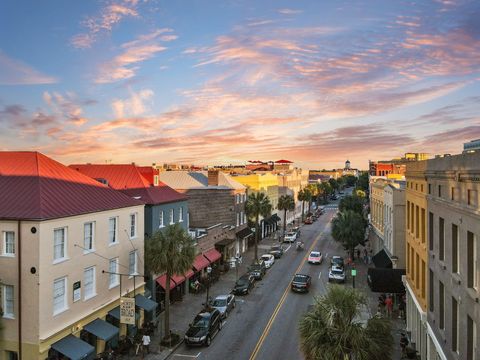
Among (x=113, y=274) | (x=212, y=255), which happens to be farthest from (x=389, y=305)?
(x=113, y=274)

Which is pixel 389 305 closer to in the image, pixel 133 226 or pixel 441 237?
pixel 441 237

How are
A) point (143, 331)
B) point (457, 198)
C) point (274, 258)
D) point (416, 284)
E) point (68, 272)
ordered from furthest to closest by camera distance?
point (274, 258) → point (143, 331) → point (416, 284) → point (68, 272) → point (457, 198)

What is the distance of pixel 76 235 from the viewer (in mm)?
23750

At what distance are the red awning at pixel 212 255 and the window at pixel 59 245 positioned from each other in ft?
79.7

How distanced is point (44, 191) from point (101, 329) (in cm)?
879

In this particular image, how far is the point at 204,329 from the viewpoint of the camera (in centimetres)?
2811

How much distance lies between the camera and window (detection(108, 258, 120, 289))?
2735 cm

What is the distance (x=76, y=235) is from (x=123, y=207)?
5181 millimetres

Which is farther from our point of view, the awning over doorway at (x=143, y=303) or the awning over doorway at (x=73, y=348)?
the awning over doorway at (x=143, y=303)

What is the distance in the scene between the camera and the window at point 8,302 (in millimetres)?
21203

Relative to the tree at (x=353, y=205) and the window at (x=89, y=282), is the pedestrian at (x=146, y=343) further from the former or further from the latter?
the tree at (x=353, y=205)

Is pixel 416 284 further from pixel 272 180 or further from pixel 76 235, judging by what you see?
pixel 272 180

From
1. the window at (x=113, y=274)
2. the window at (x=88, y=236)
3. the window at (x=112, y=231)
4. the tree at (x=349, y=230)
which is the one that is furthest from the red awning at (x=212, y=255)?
the window at (x=88, y=236)

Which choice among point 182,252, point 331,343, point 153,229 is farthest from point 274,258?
point 331,343
